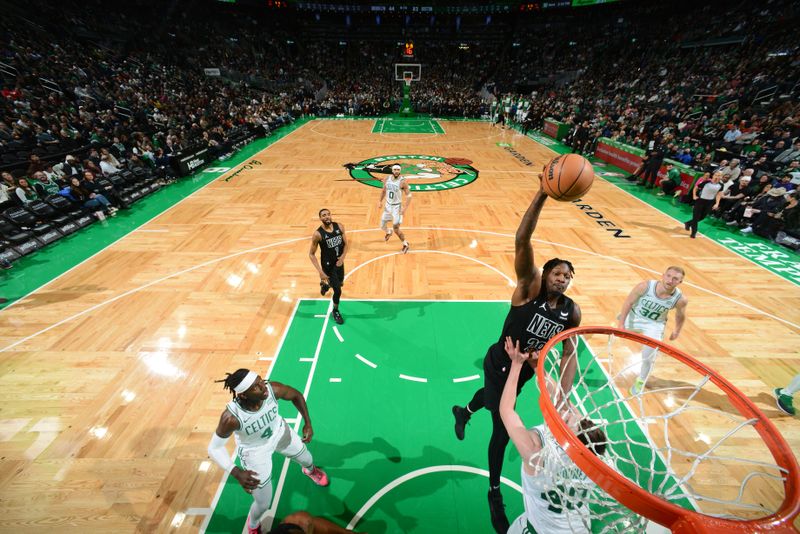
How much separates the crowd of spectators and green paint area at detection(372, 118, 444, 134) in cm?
374

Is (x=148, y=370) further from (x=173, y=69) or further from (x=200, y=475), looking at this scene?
(x=173, y=69)

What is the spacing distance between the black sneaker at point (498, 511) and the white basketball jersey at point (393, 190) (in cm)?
573

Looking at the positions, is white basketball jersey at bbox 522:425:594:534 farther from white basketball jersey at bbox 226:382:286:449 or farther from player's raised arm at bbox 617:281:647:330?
player's raised arm at bbox 617:281:647:330

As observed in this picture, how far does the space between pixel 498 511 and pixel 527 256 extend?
244cm

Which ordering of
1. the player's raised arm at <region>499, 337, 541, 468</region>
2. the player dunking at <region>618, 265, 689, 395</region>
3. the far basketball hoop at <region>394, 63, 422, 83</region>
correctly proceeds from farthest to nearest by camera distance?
the far basketball hoop at <region>394, 63, 422, 83</region> → the player dunking at <region>618, 265, 689, 395</region> → the player's raised arm at <region>499, 337, 541, 468</region>

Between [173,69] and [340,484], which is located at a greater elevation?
[173,69]

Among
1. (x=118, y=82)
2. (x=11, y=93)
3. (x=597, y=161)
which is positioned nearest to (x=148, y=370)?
(x=11, y=93)

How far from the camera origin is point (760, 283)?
730 cm

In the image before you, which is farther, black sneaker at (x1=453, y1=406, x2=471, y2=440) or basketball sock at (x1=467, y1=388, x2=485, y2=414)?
black sneaker at (x1=453, y1=406, x2=471, y2=440)

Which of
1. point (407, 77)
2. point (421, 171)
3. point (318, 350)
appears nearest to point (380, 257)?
point (318, 350)

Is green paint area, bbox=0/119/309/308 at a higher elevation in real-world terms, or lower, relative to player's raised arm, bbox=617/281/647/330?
lower

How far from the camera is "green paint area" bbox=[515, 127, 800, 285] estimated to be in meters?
7.94

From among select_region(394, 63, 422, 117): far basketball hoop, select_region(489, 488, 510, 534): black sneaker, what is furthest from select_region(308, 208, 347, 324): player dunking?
select_region(394, 63, 422, 117): far basketball hoop

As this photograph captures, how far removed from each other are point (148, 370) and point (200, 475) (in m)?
2.10
